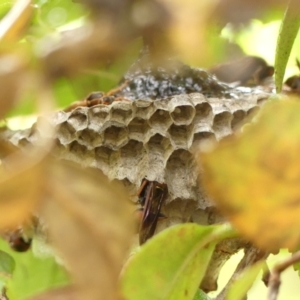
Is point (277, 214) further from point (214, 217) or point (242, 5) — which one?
point (214, 217)

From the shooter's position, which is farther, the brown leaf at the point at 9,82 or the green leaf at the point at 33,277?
the green leaf at the point at 33,277

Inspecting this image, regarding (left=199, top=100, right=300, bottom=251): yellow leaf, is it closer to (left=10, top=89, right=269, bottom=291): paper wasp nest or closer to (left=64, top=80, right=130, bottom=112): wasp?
(left=10, top=89, right=269, bottom=291): paper wasp nest

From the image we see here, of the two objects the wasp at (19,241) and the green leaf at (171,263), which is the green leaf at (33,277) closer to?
the wasp at (19,241)

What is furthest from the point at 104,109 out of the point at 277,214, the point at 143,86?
the point at 277,214

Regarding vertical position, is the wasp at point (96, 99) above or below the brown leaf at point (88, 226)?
below

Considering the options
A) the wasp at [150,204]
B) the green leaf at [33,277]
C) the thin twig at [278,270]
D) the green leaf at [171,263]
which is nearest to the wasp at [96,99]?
the wasp at [150,204]
